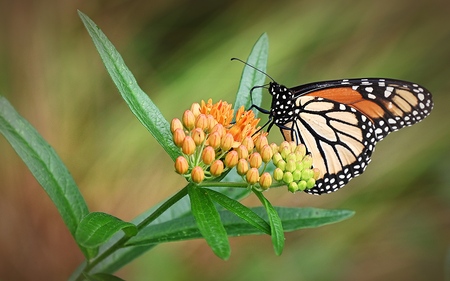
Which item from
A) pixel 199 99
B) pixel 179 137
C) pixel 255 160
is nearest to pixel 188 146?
pixel 179 137

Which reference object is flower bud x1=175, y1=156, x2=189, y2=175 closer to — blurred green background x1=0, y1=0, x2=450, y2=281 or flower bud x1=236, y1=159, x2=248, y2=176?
flower bud x1=236, y1=159, x2=248, y2=176

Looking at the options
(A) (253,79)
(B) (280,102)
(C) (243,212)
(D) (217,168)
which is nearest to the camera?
(C) (243,212)

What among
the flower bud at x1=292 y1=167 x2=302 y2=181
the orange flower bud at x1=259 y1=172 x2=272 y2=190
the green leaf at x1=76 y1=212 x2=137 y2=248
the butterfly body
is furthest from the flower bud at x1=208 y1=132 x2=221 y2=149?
the butterfly body

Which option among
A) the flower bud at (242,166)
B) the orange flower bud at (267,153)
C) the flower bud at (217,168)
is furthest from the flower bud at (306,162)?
the flower bud at (217,168)

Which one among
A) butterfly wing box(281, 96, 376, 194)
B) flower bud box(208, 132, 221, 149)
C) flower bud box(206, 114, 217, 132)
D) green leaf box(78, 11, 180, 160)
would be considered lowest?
butterfly wing box(281, 96, 376, 194)

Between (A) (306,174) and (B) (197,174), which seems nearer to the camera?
(B) (197,174)

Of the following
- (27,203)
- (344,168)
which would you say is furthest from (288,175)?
(27,203)

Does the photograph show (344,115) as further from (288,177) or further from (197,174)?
(197,174)
